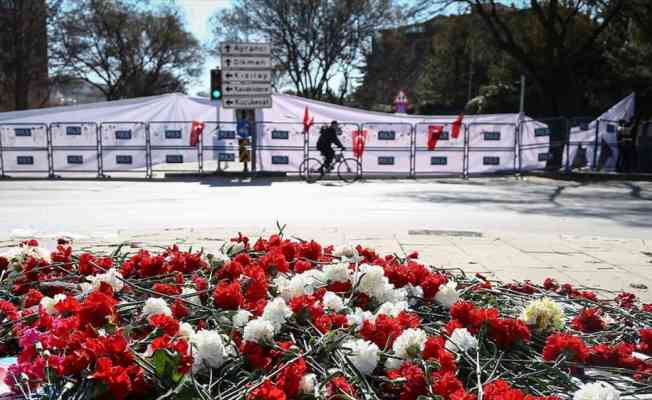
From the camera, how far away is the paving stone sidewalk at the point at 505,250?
5730mm

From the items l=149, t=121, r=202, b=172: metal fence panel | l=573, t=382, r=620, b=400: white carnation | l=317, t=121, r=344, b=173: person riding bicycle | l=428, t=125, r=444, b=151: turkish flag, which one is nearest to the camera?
l=573, t=382, r=620, b=400: white carnation

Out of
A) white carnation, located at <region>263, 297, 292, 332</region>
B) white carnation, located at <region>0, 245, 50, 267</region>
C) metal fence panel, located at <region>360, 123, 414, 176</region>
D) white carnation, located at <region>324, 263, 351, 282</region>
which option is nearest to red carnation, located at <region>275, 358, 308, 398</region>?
white carnation, located at <region>263, 297, 292, 332</region>

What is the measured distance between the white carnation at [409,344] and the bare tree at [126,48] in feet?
142

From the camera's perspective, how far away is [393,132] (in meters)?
20.1

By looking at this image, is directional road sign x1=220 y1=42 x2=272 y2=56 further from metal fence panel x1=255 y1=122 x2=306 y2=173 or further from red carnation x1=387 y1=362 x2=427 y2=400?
red carnation x1=387 y1=362 x2=427 y2=400

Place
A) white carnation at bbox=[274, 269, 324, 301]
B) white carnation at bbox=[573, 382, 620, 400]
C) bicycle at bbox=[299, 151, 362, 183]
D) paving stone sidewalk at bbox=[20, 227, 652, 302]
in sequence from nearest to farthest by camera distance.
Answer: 1. white carnation at bbox=[573, 382, 620, 400]
2. white carnation at bbox=[274, 269, 324, 301]
3. paving stone sidewalk at bbox=[20, 227, 652, 302]
4. bicycle at bbox=[299, 151, 362, 183]

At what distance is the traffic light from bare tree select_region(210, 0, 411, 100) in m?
22.0

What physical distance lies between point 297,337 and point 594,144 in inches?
816

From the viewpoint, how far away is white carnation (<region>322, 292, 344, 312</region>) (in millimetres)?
2803

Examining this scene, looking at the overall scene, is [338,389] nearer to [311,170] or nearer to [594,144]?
[311,170]

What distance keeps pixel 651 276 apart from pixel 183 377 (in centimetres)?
541

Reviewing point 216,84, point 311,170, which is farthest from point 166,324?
point 216,84

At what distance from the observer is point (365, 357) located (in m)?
2.25

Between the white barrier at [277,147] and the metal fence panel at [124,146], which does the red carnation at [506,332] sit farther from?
the metal fence panel at [124,146]
